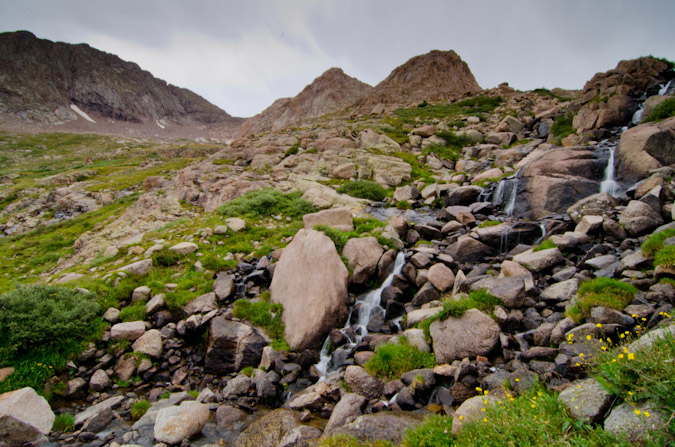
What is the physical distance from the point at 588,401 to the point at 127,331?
11.3 m

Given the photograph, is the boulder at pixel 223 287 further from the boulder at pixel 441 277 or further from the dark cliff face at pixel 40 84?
the dark cliff face at pixel 40 84

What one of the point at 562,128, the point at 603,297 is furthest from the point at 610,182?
the point at 562,128

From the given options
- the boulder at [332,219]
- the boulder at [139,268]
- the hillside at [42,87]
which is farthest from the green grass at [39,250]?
the hillside at [42,87]

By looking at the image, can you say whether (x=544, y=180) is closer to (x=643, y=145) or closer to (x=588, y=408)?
(x=643, y=145)

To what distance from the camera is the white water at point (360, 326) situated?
332 inches

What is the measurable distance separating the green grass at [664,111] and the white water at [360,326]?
1747 cm

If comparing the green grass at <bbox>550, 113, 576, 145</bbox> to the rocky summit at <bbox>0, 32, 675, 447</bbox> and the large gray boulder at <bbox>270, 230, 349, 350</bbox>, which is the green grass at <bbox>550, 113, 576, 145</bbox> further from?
the large gray boulder at <bbox>270, 230, 349, 350</bbox>

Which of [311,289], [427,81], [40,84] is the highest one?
[40,84]

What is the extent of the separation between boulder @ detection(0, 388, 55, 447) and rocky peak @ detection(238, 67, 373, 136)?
274ft

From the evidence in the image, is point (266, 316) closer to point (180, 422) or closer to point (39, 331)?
point (180, 422)

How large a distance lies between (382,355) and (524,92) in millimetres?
55336

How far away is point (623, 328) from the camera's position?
18.8 ft

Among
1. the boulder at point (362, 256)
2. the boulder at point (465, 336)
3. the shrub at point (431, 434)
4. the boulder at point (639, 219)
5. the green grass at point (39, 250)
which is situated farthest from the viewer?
the green grass at point (39, 250)

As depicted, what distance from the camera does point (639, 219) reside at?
9.39m
